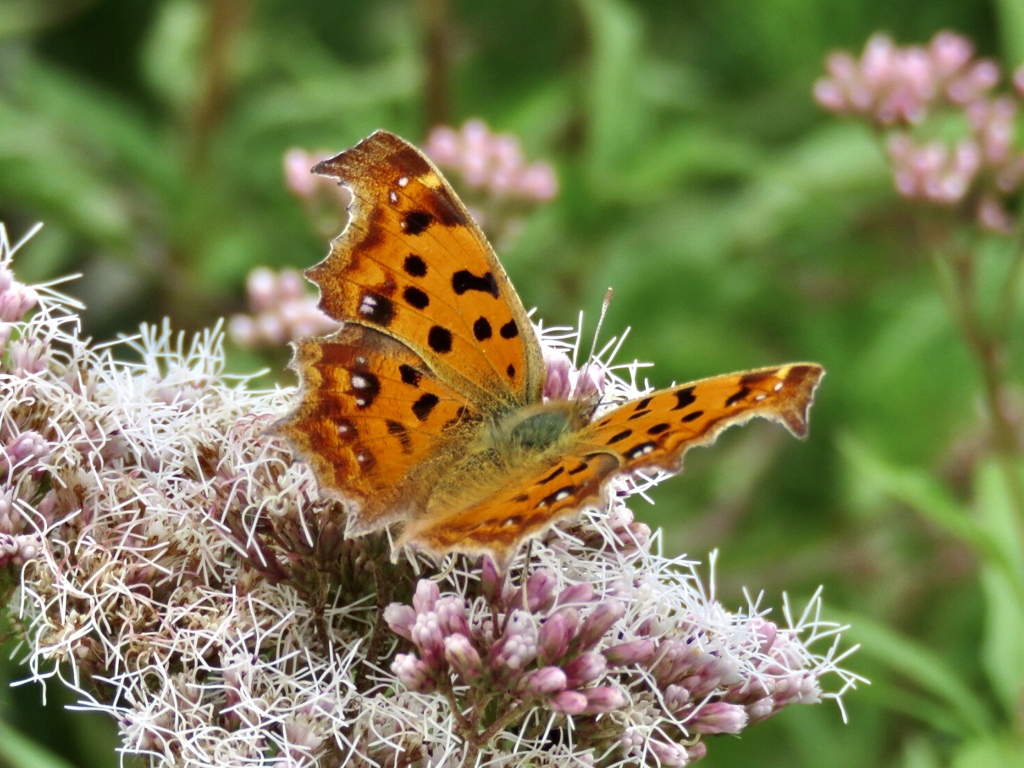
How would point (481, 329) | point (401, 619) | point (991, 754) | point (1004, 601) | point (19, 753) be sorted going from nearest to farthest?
point (401, 619) → point (481, 329) → point (19, 753) → point (991, 754) → point (1004, 601)

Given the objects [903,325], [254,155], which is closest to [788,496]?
[903,325]

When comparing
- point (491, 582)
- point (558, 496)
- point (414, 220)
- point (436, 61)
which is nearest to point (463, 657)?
point (491, 582)

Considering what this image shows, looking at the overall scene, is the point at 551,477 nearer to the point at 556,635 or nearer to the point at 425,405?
the point at 556,635

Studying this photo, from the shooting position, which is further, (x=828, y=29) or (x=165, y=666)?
(x=828, y=29)

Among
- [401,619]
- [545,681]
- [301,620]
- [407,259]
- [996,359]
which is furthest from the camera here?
[996,359]

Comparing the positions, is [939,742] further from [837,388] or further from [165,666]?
[165,666]

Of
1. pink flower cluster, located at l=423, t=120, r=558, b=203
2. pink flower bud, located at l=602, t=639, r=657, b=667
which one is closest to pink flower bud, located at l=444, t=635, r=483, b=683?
pink flower bud, located at l=602, t=639, r=657, b=667

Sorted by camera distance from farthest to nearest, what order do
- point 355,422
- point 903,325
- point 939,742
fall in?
point 903,325
point 939,742
point 355,422
